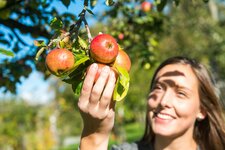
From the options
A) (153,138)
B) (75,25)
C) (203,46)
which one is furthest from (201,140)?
(203,46)

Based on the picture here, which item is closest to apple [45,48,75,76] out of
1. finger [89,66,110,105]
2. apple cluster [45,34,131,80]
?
apple cluster [45,34,131,80]

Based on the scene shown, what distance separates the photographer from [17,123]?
75.8ft

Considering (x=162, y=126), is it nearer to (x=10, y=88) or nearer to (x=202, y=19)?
(x=10, y=88)

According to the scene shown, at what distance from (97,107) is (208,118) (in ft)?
5.57

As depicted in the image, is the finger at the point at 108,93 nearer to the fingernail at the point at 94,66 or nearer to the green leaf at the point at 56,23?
the fingernail at the point at 94,66

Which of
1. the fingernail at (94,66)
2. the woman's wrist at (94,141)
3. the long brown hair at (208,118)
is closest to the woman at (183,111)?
the long brown hair at (208,118)

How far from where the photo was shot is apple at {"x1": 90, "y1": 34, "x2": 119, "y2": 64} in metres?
1.39

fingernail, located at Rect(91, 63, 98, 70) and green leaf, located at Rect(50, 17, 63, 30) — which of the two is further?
green leaf, located at Rect(50, 17, 63, 30)

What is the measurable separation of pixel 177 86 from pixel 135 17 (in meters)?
1.37

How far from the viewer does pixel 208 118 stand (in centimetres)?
303

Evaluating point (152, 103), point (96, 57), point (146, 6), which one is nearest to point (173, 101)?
point (152, 103)

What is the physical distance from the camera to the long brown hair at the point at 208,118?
286 centimetres

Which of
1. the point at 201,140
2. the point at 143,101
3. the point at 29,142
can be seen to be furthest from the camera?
the point at 143,101

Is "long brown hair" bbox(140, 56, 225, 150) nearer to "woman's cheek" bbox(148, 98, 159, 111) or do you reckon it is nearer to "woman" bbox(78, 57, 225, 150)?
"woman" bbox(78, 57, 225, 150)
